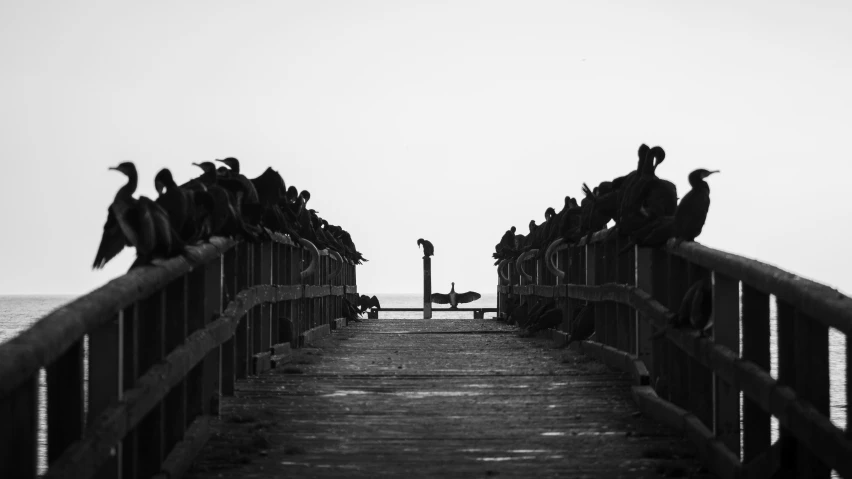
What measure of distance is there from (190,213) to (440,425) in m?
2.01

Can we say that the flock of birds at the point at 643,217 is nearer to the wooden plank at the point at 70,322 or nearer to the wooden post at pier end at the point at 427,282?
the wooden plank at the point at 70,322

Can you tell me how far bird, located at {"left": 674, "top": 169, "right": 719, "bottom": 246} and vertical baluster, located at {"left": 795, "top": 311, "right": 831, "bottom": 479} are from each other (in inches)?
88.6

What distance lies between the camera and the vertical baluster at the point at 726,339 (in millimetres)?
5273

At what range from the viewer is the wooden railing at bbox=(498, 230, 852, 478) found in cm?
403

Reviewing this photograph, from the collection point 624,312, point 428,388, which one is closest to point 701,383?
point 428,388

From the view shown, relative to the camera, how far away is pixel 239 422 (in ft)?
22.5

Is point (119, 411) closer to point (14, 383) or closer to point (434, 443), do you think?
point (14, 383)

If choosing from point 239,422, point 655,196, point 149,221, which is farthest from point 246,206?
point 149,221

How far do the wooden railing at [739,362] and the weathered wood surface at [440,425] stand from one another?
216 millimetres

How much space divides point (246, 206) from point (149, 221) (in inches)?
153

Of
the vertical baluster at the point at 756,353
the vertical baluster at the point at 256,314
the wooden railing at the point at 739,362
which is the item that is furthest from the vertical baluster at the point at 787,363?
the vertical baluster at the point at 256,314

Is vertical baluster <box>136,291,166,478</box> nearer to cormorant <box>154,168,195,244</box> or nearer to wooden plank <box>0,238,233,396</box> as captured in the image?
wooden plank <box>0,238,233,396</box>

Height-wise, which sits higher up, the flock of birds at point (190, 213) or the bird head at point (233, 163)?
the bird head at point (233, 163)

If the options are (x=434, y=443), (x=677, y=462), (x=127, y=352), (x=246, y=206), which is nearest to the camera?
(x=127, y=352)
